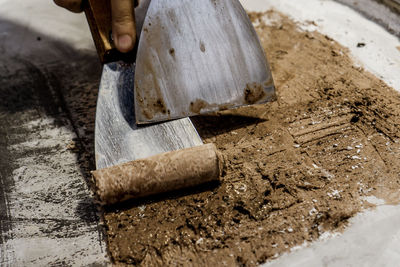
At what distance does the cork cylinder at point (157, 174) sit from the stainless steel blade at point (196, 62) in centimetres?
24

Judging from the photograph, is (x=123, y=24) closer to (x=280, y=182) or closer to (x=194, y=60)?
(x=194, y=60)

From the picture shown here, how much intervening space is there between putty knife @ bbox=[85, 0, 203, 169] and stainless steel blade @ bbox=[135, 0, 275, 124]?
0.21 ft

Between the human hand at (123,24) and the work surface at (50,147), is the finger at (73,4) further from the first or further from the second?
the work surface at (50,147)

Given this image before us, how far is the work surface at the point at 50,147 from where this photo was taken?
1409 millimetres

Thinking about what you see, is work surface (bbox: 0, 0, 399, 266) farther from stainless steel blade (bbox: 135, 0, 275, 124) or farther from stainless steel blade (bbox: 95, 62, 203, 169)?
stainless steel blade (bbox: 135, 0, 275, 124)

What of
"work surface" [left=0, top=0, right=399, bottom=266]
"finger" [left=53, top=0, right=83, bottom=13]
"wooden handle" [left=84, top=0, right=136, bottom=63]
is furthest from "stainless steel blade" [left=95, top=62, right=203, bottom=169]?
"finger" [left=53, top=0, right=83, bottom=13]

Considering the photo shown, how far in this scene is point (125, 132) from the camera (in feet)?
5.16

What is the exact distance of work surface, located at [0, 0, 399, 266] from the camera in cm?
141

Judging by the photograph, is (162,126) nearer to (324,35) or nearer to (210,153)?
(210,153)

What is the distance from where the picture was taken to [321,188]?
4.86 feet

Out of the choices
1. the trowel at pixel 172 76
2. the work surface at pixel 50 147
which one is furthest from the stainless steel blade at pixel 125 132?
the work surface at pixel 50 147

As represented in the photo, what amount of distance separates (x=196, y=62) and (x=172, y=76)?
13 centimetres

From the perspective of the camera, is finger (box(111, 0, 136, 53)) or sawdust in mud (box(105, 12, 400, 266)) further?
finger (box(111, 0, 136, 53))

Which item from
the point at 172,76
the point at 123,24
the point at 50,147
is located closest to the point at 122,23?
the point at 123,24
